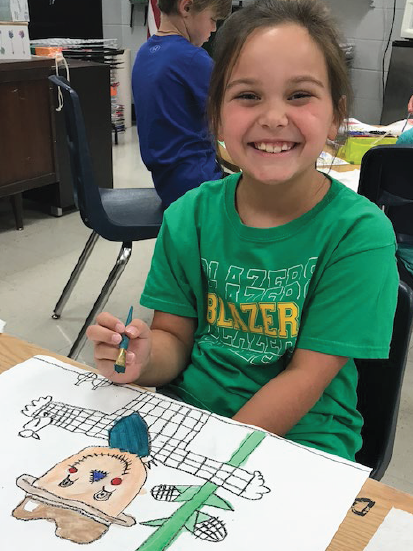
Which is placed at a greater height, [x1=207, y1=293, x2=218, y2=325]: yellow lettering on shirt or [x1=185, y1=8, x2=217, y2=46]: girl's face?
[x1=185, y1=8, x2=217, y2=46]: girl's face

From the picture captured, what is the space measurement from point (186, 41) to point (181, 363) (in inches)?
50.5

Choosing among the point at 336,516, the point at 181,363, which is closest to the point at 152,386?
the point at 181,363

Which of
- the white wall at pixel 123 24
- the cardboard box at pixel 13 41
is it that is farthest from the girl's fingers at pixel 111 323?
the white wall at pixel 123 24

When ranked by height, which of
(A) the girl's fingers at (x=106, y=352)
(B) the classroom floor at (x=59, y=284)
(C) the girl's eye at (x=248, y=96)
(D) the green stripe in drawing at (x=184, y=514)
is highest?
(C) the girl's eye at (x=248, y=96)

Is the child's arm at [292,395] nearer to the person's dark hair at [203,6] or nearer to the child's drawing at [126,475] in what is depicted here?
the child's drawing at [126,475]

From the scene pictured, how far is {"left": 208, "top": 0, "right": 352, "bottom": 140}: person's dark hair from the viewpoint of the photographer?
2.45 ft

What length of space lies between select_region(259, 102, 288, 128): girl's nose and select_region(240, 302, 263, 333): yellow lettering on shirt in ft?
0.76

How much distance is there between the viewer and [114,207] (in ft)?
6.19

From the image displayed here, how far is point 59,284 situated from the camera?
241 centimetres

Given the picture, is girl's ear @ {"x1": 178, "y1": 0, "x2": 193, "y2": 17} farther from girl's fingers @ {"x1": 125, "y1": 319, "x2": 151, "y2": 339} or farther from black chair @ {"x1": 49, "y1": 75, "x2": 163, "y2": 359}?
girl's fingers @ {"x1": 125, "y1": 319, "x2": 151, "y2": 339}

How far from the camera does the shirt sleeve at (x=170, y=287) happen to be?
84cm

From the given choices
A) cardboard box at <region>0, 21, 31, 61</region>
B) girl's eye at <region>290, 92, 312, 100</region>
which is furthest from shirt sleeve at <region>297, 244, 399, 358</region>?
cardboard box at <region>0, 21, 31, 61</region>

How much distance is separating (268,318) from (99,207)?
39.7 inches

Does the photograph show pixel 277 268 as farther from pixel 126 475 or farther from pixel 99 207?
pixel 99 207
